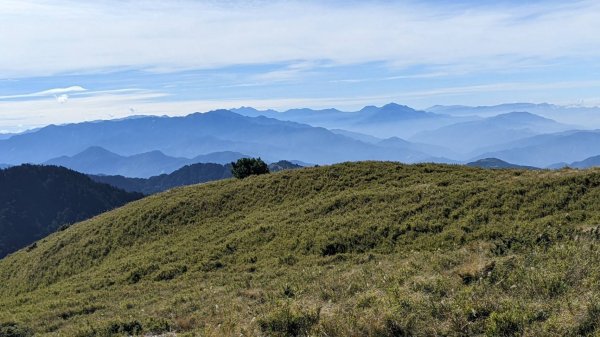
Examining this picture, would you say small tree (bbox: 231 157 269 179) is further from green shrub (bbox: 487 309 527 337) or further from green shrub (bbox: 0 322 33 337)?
green shrub (bbox: 487 309 527 337)

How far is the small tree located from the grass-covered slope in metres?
5.53

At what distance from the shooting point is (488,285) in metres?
10.1

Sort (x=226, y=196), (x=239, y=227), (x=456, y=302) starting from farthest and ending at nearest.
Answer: (x=226, y=196) < (x=239, y=227) < (x=456, y=302)

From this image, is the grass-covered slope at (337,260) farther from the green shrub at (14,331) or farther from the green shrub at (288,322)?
the green shrub at (14,331)

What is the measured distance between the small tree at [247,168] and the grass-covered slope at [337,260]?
5529mm

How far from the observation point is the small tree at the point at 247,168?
48.4m

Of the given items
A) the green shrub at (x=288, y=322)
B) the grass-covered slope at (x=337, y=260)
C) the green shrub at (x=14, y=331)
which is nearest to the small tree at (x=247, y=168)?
the grass-covered slope at (x=337, y=260)

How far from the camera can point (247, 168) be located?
48906 mm

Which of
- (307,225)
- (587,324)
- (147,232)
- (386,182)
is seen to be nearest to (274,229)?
(307,225)

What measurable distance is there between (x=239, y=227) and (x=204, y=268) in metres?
6.97

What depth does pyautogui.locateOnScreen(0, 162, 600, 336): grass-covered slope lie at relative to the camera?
353 inches

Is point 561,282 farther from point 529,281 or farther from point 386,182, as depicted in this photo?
point 386,182

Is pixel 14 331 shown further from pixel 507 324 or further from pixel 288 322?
pixel 507 324

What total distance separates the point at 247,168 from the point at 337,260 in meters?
30.0
